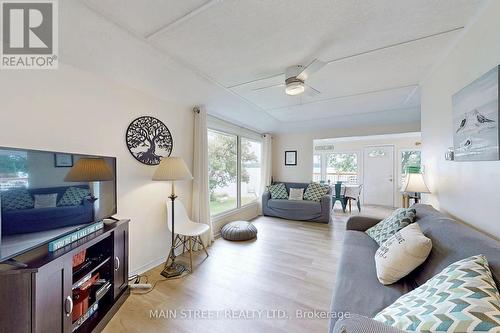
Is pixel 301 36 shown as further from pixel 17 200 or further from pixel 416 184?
pixel 17 200

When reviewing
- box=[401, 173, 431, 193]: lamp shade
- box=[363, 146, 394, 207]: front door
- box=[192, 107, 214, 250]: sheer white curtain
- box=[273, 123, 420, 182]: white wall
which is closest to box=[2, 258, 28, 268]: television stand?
box=[192, 107, 214, 250]: sheer white curtain

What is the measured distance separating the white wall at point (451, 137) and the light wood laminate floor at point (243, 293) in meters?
1.39

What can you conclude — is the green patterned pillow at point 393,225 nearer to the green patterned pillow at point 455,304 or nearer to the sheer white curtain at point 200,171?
the green patterned pillow at point 455,304

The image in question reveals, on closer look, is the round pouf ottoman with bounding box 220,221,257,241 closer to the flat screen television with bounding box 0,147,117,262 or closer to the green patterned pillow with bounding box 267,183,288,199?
the green patterned pillow with bounding box 267,183,288,199

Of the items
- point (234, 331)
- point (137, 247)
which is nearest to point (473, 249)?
point (234, 331)

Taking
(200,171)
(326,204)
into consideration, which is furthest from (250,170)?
(200,171)

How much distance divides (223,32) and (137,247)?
7.90 feet

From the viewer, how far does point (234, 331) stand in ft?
5.01

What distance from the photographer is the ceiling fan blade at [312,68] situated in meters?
1.80

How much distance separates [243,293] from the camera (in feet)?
6.48

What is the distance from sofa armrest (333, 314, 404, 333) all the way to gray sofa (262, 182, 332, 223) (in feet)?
12.8

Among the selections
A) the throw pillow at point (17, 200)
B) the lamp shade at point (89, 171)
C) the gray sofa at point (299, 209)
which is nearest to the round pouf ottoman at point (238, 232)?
the gray sofa at point (299, 209)

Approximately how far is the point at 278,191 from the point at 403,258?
12.4ft

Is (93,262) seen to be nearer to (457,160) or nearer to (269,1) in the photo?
(269,1)
